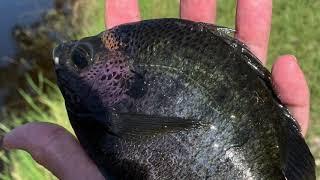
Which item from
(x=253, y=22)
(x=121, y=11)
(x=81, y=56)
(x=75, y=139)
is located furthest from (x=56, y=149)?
(x=253, y=22)

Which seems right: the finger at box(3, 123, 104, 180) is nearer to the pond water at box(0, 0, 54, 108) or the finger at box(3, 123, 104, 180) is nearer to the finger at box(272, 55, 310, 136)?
the finger at box(272, 55, 310, 136)

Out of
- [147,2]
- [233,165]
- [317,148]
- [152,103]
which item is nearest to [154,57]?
[152,103]

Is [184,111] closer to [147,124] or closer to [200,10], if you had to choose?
[147,124]

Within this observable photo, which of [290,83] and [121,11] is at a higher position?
[121,11]

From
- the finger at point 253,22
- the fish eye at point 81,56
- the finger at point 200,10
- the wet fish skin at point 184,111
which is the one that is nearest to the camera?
the wet fish skin at point 184,111

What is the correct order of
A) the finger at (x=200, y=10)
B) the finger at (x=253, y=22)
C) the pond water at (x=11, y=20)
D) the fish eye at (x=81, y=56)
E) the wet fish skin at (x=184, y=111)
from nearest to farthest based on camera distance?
the wet fish skin at (x=184, y=111) < the fish eye at (x=81, y=56) < the finger at (x=253, y=22) < the finger at (x=200, y=10) < the pond water at (x=11, y=20)

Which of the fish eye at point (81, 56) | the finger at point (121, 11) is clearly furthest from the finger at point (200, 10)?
the fish eye at point (81, 56)

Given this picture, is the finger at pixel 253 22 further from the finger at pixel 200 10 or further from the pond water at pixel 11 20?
the pond water at pixel 11 20
